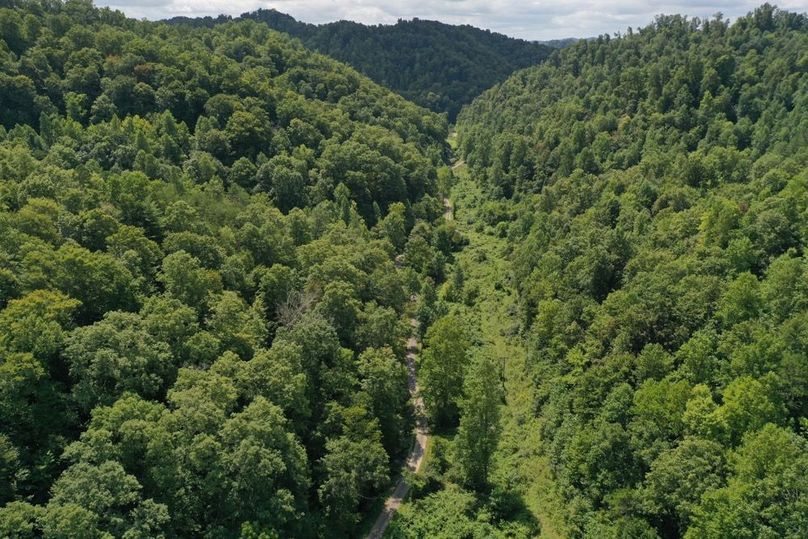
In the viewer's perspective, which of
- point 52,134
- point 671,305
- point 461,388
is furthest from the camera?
point 52,134

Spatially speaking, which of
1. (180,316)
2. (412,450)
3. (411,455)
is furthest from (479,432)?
(180,316)

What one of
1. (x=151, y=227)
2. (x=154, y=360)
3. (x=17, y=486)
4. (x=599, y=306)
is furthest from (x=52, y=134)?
(x=599, y=306)

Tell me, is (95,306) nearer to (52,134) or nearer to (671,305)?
(52,134)

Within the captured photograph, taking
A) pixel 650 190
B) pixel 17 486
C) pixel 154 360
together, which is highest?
pixel 650 190

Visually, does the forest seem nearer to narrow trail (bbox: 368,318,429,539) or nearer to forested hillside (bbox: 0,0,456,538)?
forested hillside (bbox: 0,0,456,538)

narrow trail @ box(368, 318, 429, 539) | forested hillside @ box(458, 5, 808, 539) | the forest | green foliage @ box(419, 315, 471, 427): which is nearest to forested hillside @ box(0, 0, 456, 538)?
the forest

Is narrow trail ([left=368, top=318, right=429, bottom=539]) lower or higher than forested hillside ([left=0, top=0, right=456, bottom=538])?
lower
